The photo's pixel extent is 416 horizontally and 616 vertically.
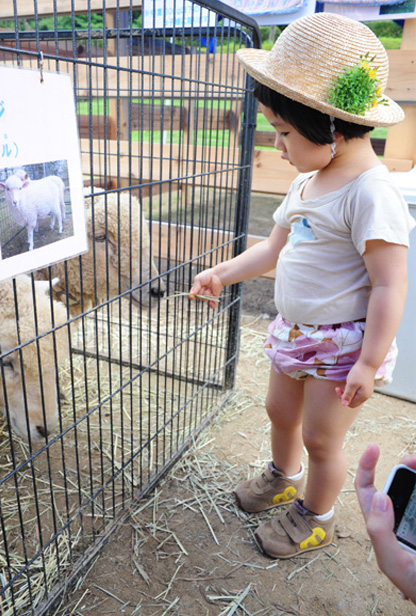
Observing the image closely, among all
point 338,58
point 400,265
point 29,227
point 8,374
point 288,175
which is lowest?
point 8,374

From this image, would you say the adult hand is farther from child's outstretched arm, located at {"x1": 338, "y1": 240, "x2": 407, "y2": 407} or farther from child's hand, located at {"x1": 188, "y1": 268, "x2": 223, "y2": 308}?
child's hand, located at {"x1": 188, "y1": 268, "x2": 223, "y2": 308}

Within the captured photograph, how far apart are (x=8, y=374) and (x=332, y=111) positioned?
166cm

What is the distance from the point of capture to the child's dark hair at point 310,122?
4.87ft

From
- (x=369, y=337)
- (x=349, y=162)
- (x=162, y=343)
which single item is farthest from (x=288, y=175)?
(x=369, y=337)

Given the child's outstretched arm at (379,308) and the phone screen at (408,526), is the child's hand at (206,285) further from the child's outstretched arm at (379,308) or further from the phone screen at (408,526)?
the phone screen at (408,526)

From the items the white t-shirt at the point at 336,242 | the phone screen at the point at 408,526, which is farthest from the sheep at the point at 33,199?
the phone screen at the point at 408,526

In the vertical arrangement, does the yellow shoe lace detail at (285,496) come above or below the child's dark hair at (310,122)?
below

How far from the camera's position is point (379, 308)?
146 cm

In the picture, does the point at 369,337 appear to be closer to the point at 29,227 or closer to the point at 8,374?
the point at 29,227

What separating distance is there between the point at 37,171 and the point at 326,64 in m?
0.92

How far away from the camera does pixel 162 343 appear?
392 cm

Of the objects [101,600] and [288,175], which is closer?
[101,600]

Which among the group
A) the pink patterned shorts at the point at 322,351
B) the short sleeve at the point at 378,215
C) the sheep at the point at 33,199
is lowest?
the pink patterned shorts at the point at 322,351

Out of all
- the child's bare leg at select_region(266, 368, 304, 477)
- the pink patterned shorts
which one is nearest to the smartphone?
the pink patterned shorts
